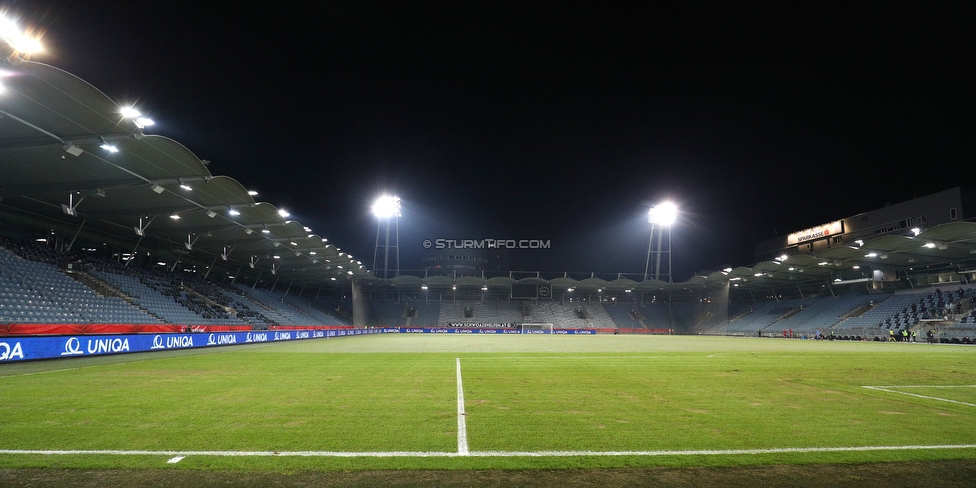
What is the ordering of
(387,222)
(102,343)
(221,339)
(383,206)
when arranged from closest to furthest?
1. (102,343)
2. (221,339)
3. (383,206)
4. (387,222)

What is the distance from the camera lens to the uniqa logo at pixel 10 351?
14.8 meters

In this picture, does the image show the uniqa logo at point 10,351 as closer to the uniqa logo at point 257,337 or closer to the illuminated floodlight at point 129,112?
the illuminated floodlight at point 129,112

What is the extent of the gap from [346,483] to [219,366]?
40.7 feet

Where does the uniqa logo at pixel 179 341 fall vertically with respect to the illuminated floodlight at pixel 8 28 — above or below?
below

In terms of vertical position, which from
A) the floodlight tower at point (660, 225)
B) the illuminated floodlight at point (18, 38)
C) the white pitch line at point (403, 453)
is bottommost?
the white pitch line at point (403, 453)

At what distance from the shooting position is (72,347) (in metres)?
17.3

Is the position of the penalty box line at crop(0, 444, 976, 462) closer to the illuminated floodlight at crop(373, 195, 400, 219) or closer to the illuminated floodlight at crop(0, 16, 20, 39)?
the illuminated floodlight at crop(0, 16, 20, 39)

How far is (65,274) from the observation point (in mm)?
26172

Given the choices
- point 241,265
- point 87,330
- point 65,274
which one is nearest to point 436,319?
point 241,265

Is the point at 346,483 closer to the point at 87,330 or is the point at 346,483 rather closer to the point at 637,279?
the point at 87,330

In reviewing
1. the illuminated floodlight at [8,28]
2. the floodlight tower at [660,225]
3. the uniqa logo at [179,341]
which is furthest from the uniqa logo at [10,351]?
the floodlight tower at [660,225]

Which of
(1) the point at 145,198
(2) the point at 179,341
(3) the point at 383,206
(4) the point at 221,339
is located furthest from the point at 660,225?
(1) the point at 145,198

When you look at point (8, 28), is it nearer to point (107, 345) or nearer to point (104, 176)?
point (104, 176)

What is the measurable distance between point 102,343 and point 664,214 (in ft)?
197
